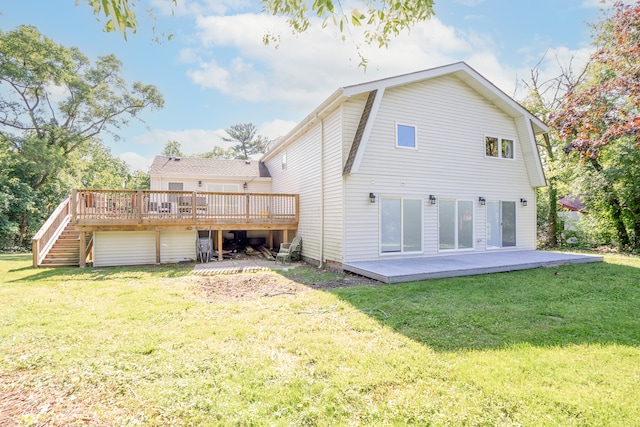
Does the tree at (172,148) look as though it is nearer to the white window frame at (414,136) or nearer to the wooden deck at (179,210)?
the wooden deck at (179,210)

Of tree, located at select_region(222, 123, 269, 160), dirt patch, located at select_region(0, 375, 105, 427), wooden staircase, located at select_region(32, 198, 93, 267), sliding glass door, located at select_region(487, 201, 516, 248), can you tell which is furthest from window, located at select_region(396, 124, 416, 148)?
tree, located at select_region(222, 123, 269, 160)

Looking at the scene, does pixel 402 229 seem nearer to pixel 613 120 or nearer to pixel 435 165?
pixel 435 165

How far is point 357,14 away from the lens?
9.50 feet

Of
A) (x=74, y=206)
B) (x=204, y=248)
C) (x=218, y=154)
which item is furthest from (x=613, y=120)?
(x=218, y=154)

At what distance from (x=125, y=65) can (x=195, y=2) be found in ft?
68.9

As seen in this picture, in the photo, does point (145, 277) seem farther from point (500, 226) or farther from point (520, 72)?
point (520, 72)

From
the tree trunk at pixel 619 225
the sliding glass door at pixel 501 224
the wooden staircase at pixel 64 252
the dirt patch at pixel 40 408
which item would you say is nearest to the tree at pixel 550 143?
the tree trunk at pixel 619 225

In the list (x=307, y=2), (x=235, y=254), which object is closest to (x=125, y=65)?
(x=235, y=254)

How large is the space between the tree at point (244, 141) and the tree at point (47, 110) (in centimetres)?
1751

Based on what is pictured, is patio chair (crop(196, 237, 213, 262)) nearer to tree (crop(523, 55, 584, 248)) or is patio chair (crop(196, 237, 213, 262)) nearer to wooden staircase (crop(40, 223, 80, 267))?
wooden staircase (crop(40, 223, 80, 267))

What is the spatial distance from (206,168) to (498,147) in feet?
46.1

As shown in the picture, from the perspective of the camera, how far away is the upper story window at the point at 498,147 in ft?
36.1

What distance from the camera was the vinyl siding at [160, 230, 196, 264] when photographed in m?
10.9

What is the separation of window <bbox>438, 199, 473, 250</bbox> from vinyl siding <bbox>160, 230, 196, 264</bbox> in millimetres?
8627
